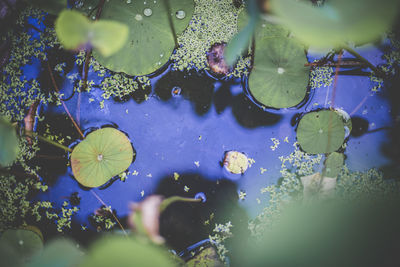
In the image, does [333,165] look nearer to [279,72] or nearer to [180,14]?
[279,72]

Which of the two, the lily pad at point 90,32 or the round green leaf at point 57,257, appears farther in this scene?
the round green leaf at point 57,257

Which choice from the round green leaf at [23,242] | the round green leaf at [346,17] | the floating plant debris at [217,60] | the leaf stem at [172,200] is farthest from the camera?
the floating plant debris at [217,60]

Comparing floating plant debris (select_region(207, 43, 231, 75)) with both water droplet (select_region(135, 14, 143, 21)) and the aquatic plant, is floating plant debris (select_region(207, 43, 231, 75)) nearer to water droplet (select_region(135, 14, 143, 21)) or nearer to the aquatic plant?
the aquatic plant

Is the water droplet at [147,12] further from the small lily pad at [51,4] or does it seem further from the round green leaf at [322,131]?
the round green leaf at [322,131]

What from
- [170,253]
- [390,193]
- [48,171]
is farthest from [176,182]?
[390,193]

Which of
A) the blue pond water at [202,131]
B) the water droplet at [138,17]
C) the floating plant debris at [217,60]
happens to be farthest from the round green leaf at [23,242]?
the floating plant debris at [217,60]

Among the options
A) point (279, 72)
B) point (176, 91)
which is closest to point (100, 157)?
point (176, 91)
